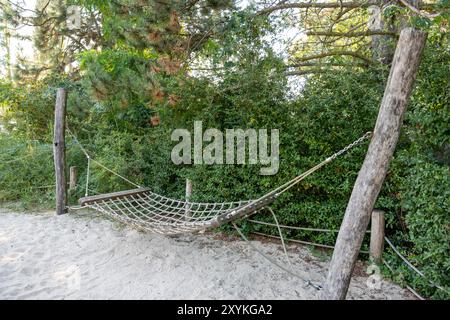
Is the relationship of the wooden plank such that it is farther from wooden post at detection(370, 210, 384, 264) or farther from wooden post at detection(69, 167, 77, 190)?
wooden post at detection(370, 210, 384, 264)

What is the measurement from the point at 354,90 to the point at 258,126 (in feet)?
Result: 3.00

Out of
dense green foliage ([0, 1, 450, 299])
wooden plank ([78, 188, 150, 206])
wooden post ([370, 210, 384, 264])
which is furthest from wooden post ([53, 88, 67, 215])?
wooden post ([370, 210, 384, 264])

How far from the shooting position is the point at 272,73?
9.70 ft

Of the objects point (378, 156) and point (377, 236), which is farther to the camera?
point (377, 236)

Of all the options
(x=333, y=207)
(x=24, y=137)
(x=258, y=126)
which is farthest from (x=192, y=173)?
(x=24, y=137)

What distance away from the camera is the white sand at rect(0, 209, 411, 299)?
6.90 feet

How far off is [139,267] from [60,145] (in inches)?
66.2

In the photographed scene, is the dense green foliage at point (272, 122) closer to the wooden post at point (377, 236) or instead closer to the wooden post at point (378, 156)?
the wooden post at point (377, 236)

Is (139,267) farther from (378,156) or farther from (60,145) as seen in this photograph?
(378,156)

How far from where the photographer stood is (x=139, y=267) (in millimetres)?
2463

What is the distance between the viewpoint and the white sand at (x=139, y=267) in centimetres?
210

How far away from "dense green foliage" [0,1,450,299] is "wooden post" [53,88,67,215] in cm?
31

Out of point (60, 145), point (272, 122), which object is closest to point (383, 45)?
point (272, 122)

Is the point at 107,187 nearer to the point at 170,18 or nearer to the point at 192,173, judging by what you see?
the point at 192,173
